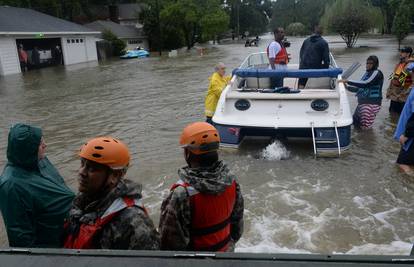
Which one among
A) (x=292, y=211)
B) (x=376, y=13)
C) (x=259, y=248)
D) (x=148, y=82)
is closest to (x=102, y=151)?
(x=259, y=248)

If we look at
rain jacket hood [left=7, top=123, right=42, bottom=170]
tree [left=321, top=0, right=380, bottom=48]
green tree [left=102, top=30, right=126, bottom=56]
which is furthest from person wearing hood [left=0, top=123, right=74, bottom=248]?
tree [left=321, top=0, right=380, bottom=48]

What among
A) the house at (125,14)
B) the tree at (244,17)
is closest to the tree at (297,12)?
the tree at (244,17)

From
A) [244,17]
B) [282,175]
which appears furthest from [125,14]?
[282,175]

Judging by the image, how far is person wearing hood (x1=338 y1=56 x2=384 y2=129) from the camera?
7695 millimetres

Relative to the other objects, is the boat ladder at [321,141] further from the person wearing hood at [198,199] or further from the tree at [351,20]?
the tree at [351,20]

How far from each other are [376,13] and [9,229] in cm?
4624

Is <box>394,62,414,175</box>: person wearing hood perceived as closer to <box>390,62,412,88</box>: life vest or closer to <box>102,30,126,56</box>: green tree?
<box>390,62,412,88</box>: life vest

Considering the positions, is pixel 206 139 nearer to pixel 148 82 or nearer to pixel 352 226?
pixel 352 226

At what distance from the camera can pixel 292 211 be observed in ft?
16.0

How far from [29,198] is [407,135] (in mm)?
4745

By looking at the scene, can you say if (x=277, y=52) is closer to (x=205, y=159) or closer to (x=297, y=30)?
(x=205, y=159)

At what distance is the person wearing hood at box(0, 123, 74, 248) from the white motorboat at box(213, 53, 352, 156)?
445 cm

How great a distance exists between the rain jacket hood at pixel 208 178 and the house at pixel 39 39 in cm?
2613

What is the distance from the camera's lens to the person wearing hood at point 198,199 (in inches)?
89.0
